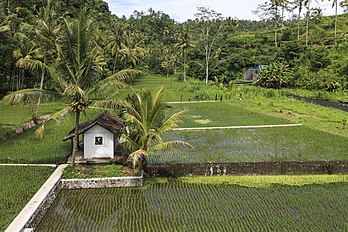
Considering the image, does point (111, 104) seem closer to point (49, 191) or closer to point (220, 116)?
point (49, 191)

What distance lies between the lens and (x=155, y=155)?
1378 cm

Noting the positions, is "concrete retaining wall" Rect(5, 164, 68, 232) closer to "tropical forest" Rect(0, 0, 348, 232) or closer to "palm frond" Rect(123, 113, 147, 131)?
"tropical forest" Rect(0, 0, 348, 232)

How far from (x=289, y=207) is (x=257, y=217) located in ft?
3.86

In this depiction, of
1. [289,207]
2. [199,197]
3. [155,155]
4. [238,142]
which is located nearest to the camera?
[289,207]

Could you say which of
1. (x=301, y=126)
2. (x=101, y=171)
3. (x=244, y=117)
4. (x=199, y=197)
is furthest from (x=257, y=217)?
(x=244, y=117)

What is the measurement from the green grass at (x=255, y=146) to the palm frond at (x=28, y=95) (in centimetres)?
424

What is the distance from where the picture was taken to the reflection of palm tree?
10.6 meters

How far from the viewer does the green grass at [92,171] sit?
1080 centimetres

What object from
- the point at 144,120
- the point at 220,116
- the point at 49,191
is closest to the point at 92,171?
the point at 49,191

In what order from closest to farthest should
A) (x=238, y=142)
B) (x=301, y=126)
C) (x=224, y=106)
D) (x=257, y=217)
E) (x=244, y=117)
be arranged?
(x=257, y=217) < (x=238, y=142) < (x=301, y=126) < (x=244, y=117) < (x=224, y=106)

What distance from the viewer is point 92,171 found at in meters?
11.1

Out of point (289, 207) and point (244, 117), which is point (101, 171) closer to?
point (289, 207)

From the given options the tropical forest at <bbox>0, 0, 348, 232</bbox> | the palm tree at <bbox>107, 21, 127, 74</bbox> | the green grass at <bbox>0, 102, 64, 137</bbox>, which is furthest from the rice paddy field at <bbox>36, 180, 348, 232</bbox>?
the palm tree at <bbox>107, 21, 127, 74</bbox>

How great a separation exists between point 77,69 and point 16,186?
3.95 metres
